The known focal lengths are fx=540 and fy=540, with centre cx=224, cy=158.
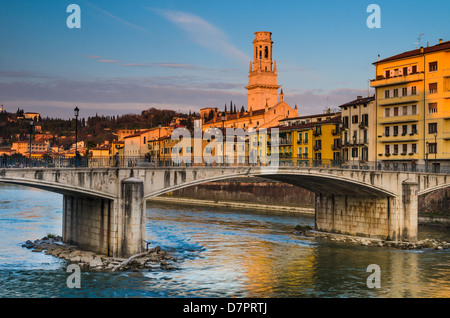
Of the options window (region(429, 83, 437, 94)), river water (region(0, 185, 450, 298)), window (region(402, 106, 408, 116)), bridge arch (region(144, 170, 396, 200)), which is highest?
window (region(429, 83, 437, 94))

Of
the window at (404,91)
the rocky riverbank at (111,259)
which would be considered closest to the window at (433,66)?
the window at (404,91)

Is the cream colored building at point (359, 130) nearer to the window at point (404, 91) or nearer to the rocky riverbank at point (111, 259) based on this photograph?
the window at point (404, 91)

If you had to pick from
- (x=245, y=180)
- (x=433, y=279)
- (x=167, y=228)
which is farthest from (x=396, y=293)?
(x=245, y=180)

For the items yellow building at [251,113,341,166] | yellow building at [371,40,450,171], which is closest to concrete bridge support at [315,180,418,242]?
yellow building at [371,40,450,171]

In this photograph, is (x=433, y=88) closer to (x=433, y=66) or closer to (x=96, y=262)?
(x=433, y=66)

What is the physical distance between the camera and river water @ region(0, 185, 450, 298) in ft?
84.3

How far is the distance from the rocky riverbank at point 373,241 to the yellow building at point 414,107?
8.31 m

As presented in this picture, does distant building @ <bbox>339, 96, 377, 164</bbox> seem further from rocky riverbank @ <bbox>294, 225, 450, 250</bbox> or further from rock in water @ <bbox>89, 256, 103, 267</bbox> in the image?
rock in water @ <bbox>89, 256, 103, 267</bbox>

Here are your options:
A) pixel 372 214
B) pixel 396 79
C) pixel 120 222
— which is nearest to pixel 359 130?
pixel 396 79

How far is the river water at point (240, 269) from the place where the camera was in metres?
25.7

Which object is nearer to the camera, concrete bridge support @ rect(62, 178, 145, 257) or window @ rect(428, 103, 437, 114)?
concrete bridge support @ rect(62, 178, 145, 257)

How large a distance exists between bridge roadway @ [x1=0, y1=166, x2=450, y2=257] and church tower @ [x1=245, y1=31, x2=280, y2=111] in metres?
82.7
